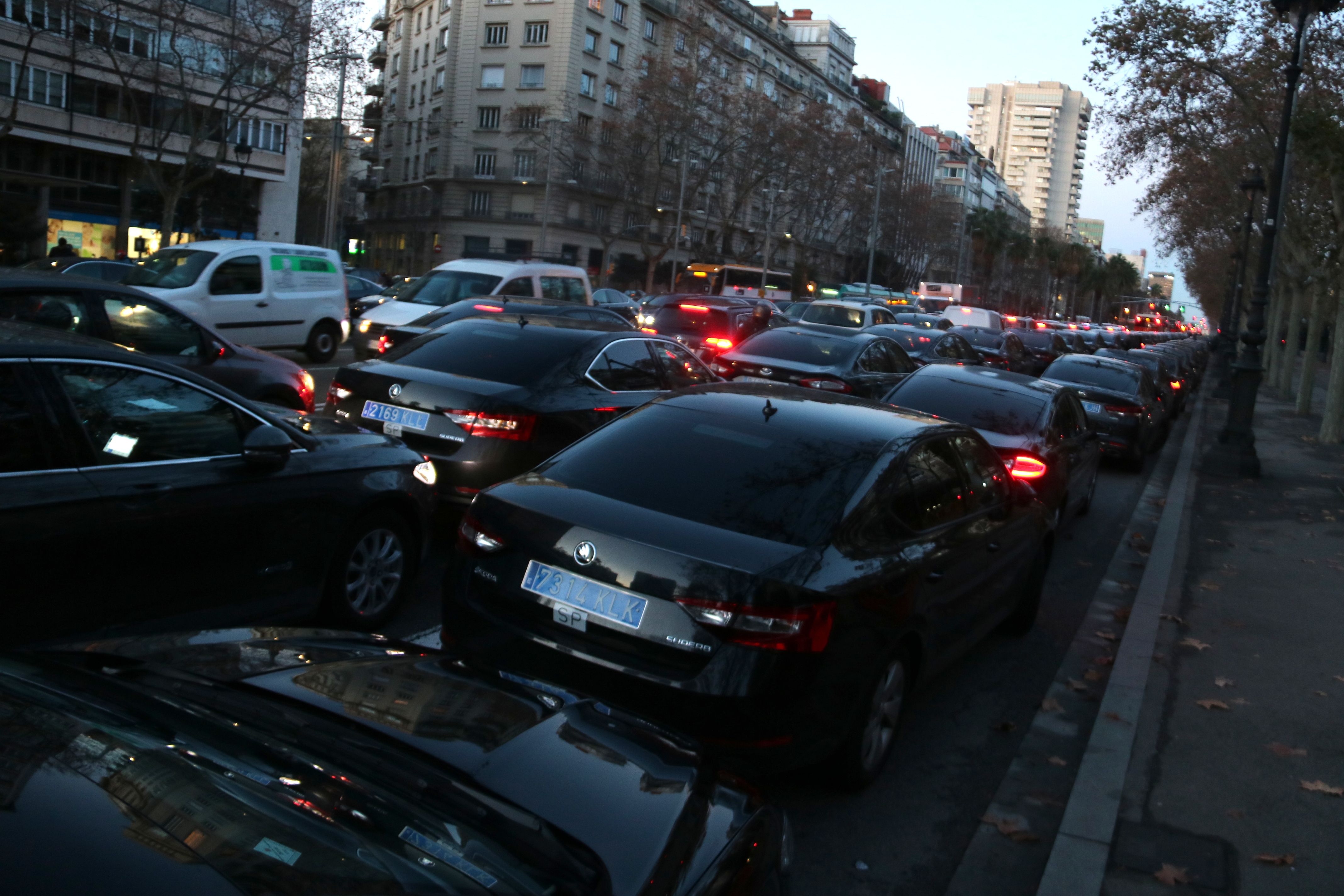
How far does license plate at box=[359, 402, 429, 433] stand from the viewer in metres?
7.39

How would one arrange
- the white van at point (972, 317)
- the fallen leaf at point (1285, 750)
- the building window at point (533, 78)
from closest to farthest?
the fallen leaf at point (1285, 750)
the white van at point (972, 317)
the building window at point (533, 78)

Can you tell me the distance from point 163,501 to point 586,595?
1.80 metres

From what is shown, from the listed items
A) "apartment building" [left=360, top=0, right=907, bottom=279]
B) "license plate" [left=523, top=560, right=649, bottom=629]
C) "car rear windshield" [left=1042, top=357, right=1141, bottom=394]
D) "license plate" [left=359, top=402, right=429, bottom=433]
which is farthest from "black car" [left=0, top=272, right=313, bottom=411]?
"apartment building" [left=360, top=0, right=907, bottom=279]

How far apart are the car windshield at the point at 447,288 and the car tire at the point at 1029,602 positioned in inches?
471

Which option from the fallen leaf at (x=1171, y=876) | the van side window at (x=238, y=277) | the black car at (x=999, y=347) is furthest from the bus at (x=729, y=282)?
the fallen leaf at (x=1171, y=876)

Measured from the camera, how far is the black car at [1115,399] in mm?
16188

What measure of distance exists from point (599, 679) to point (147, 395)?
2.23m

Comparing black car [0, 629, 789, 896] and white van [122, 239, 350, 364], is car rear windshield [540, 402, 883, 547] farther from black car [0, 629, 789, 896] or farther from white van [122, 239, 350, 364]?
white van [122, 239, 350, 364]

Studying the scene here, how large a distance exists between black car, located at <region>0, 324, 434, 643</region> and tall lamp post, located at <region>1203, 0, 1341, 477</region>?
43.7ft

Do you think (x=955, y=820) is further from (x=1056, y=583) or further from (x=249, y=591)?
(x=1056, y=583)

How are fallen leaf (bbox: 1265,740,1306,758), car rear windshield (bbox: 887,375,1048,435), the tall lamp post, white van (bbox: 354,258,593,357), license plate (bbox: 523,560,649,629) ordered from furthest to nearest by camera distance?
white van (bbox: 354,258,593,357), the tall lamp post, car rear windshield (bbox: 887,375,1048,435), fallen leaf (bbox: 1265,740,1306,758), license plate (bbox: 523,560,649,629)

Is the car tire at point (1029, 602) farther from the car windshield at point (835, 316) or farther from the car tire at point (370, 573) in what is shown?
the car windshield at point (835, 316)

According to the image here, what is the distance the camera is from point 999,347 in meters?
29.5

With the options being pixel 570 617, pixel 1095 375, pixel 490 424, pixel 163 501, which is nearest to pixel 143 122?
pixel 1095 375
